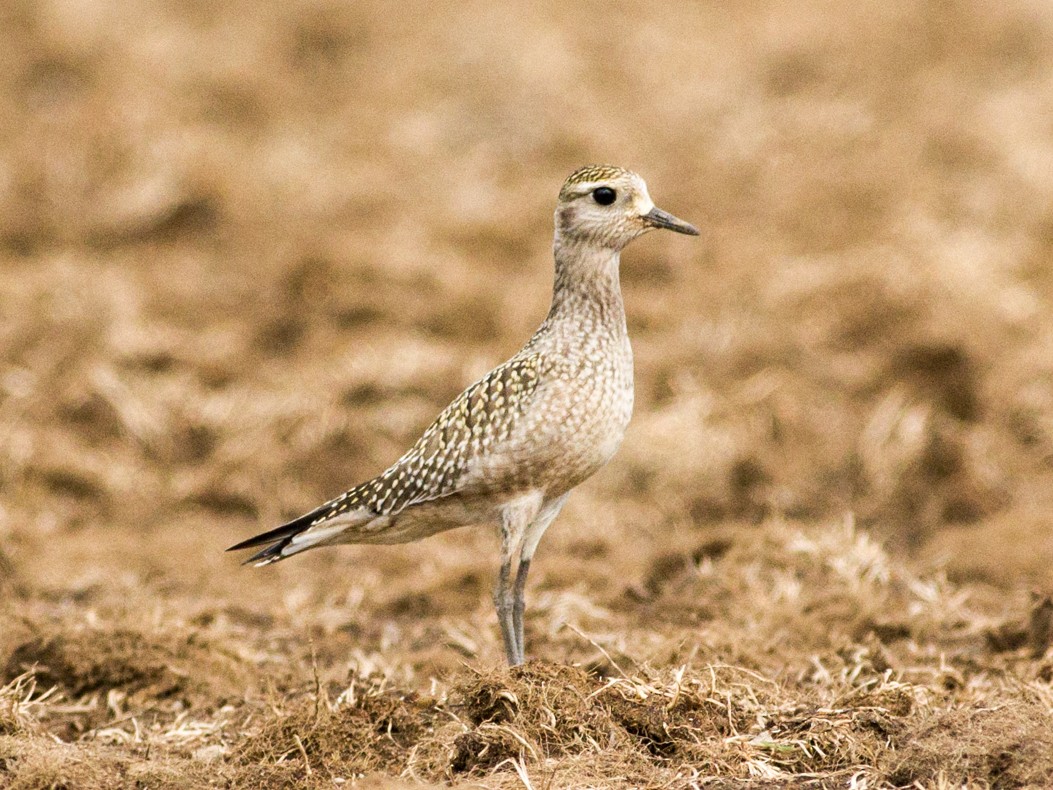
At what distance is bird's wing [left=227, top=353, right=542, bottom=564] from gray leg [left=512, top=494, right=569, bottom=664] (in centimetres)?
40

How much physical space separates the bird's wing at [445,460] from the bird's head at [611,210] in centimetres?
60

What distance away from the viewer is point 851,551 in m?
8.73

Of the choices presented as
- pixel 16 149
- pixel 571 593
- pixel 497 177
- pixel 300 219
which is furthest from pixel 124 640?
pixel 16 149

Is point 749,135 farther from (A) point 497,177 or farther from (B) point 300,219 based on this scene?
(B) point 300,219

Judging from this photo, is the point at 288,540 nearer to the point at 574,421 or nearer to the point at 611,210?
the point at 574,421

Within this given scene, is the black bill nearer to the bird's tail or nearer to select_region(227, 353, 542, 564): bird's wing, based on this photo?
select_region(227, 353, 542, 564): bird's wing

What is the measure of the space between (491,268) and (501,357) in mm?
2068

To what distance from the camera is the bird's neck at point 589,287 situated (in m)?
6.89

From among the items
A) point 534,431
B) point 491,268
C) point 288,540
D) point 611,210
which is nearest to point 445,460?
point 534,431

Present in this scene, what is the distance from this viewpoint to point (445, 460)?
6809 mm

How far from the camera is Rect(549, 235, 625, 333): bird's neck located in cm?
689

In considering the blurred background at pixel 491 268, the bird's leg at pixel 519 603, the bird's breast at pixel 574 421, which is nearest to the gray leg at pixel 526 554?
the bird's leg at pixel 519 603

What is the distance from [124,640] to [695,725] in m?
2.96

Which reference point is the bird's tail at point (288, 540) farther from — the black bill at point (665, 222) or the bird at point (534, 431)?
the black bill at point (665, 222)
